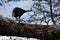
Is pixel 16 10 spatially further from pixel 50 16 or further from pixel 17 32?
pixel 17 32

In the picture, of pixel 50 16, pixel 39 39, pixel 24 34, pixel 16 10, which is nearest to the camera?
pixel 39 39

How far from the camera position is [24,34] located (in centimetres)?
578

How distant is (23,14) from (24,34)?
397 centimetres

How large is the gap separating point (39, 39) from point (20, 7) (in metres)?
4.51

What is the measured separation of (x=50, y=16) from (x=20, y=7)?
3.15m

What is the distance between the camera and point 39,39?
213 inches

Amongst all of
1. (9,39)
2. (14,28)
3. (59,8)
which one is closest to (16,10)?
(59,8)

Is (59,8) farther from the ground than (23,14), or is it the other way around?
(59,8)

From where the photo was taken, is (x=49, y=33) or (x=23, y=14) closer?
(x=49, y=33)

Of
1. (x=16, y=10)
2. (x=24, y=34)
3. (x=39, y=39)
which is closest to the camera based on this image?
(x=39, y=39)

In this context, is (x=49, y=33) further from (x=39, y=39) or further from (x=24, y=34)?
(x=24, y=34)

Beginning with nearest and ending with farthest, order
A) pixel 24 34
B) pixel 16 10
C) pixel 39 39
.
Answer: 1. pixel 39 39
2. pixel 24 34
3. pixel 16 10

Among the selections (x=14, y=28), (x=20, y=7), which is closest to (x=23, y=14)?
(x=20, y=7)

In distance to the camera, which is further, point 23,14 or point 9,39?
point 23,14
